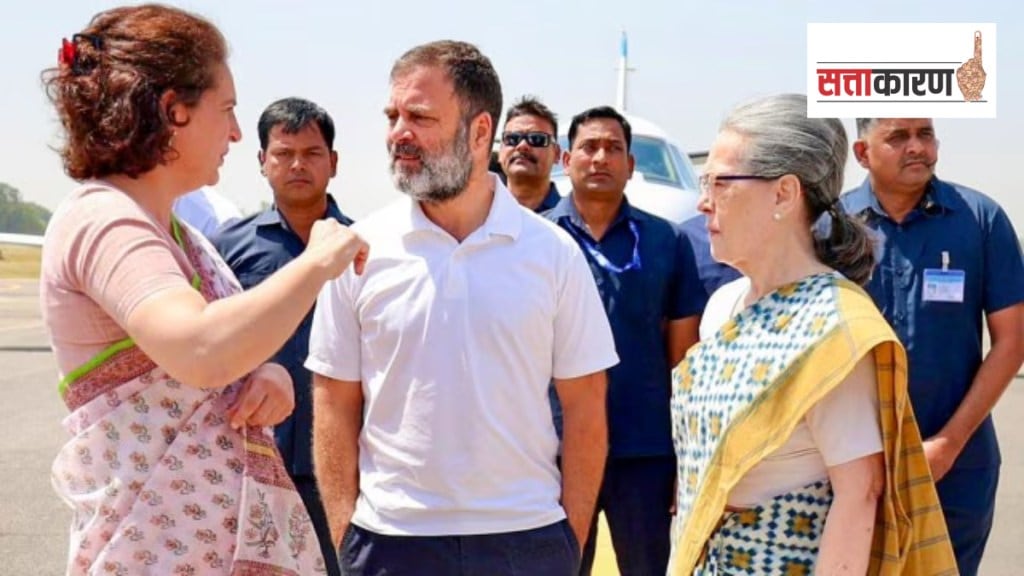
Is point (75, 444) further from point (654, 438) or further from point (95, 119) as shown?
point (654, 438)

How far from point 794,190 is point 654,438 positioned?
194 centimetres

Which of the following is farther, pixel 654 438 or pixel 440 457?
pixel 654 438

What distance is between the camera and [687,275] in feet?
14.4

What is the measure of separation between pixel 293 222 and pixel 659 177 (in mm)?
8430

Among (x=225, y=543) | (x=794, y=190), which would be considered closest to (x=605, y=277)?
(x=794, y=190)

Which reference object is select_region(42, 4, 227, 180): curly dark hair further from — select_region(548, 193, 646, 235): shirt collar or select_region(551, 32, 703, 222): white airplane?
select_region(551, 32, 703, 222): white airplane

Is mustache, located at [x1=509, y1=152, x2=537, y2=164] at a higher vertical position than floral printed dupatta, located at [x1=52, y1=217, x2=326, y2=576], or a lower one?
higher

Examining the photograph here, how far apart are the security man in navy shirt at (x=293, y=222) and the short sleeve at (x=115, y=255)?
224cm

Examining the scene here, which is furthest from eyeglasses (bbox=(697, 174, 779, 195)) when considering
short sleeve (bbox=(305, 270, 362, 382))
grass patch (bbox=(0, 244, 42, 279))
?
grass patch (bbox=(0, 244, 42, 279))

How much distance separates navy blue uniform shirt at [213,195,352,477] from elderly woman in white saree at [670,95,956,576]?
6.70ft

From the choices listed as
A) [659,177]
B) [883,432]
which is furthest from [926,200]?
[659,177]

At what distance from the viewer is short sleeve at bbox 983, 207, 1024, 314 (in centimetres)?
402

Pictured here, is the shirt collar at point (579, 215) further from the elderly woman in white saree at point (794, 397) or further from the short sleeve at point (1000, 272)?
the elderly woman in white saree at point (794, 397)

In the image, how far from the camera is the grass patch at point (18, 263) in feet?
245
